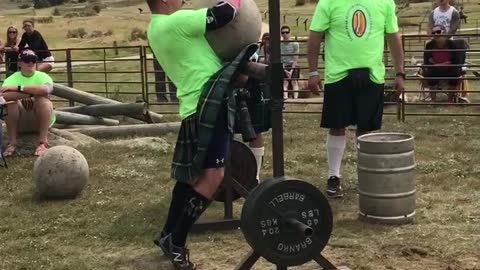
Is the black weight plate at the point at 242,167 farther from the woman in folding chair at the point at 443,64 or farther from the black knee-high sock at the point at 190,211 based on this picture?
the woman in folding chair at the point at 443,64

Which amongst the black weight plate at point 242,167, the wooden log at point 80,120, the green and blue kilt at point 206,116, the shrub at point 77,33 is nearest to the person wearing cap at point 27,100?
the wooden log at point 80,120

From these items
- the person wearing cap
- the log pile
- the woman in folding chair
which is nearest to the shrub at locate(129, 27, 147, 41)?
the log pile

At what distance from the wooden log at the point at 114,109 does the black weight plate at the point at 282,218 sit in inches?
291

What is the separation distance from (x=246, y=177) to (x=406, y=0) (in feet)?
184

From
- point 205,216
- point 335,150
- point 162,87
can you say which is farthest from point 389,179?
point 162,87

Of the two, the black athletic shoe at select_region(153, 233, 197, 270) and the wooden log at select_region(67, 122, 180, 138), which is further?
the wooden log at select_region(67, 122, 180, 138)

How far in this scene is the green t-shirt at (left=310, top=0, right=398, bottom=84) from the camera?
234 inches

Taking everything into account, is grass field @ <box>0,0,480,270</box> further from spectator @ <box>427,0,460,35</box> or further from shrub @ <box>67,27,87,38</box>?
shrub @ <box>67,27,87,38</box>

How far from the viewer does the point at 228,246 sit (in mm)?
5176

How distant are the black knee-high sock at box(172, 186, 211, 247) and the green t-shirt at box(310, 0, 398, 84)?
1978 millimetres

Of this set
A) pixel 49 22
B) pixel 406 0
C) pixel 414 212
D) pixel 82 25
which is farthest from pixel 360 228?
pixel 406 0

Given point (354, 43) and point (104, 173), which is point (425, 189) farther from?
point (104, 173)

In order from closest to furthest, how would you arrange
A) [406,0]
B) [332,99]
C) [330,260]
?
[330,260]
[332,99]
[406,0]

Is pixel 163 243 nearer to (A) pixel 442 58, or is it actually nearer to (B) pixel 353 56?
(B) pixel 353 56
